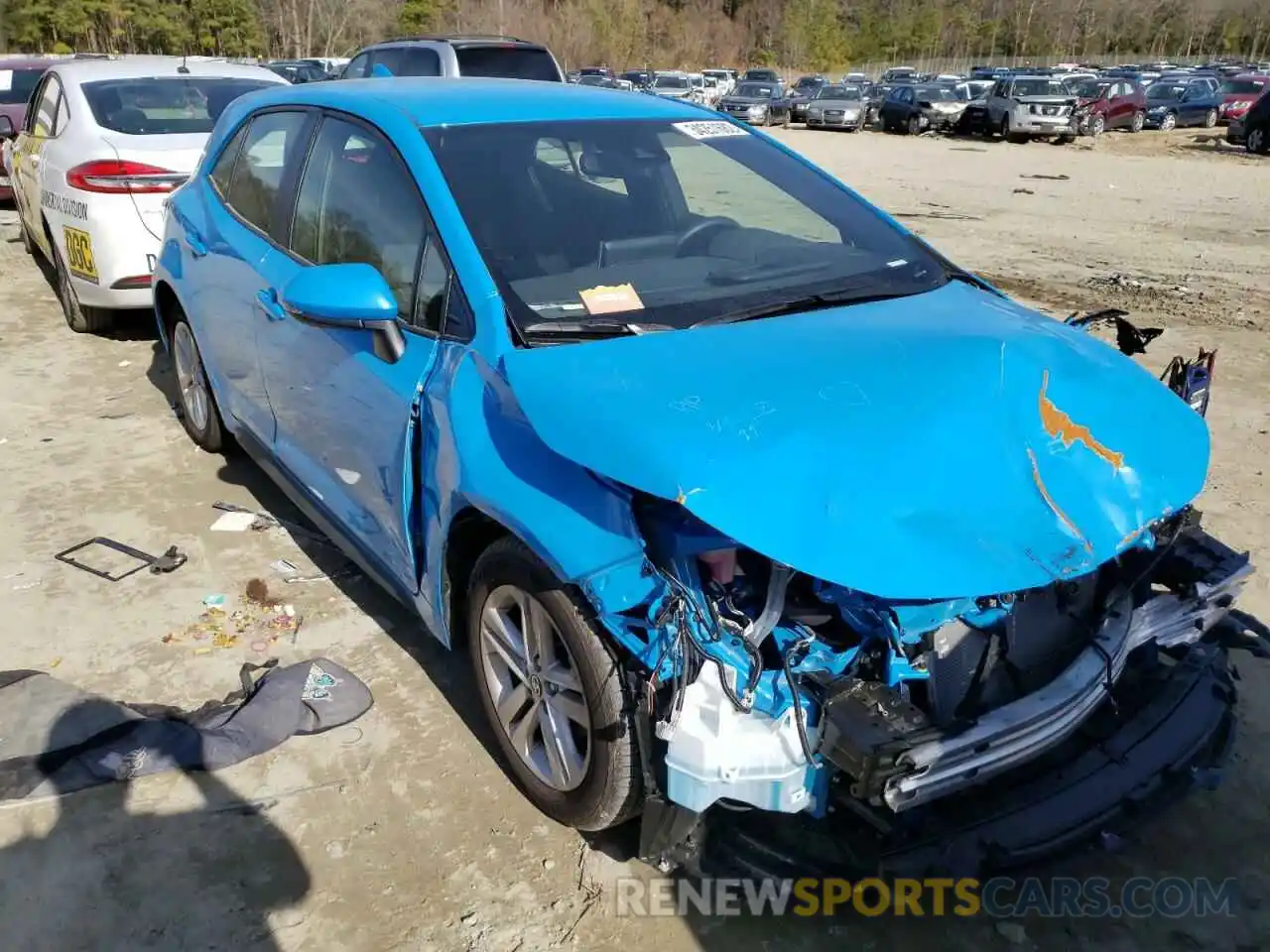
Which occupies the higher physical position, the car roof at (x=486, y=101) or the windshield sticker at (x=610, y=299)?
the car roof at (x=486, y=101)

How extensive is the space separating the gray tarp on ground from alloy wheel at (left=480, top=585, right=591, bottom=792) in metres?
0.68

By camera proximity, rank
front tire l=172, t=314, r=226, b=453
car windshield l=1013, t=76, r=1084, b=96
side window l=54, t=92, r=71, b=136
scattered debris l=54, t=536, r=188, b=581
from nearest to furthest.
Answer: scattered debris l=54, t=536, r=188, b=581 → front tire l=172, t=314, r=226, b=453 → side window l=54, t=92, r=71, b=136 → car windshield l=1013, t=76, r=1084, b=96

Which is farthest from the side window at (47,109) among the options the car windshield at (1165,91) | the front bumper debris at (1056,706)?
the car windshield at (1165,91)

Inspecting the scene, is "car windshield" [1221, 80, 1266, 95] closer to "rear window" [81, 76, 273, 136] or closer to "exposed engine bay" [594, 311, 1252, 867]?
"rear window" [81, 76, 273, 136]

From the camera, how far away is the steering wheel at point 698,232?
3.18 metres

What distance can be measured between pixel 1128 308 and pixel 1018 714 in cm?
705

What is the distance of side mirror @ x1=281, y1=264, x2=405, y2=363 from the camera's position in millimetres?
2713

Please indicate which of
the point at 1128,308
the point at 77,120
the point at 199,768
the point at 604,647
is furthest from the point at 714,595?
the point at 1128,308

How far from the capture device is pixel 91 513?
4.57m

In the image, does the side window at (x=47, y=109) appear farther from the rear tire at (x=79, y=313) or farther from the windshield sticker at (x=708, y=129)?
the windshield sticker at (x=708, y=129)

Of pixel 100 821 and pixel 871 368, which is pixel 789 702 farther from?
pixel 100 821

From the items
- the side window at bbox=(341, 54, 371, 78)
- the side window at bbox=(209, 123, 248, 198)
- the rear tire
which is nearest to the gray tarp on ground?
the side window at bbox=(209, 123, 248, 198)

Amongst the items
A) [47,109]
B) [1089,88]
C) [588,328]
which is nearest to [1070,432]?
[588,328]

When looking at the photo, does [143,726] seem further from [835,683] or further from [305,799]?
[835,683]
